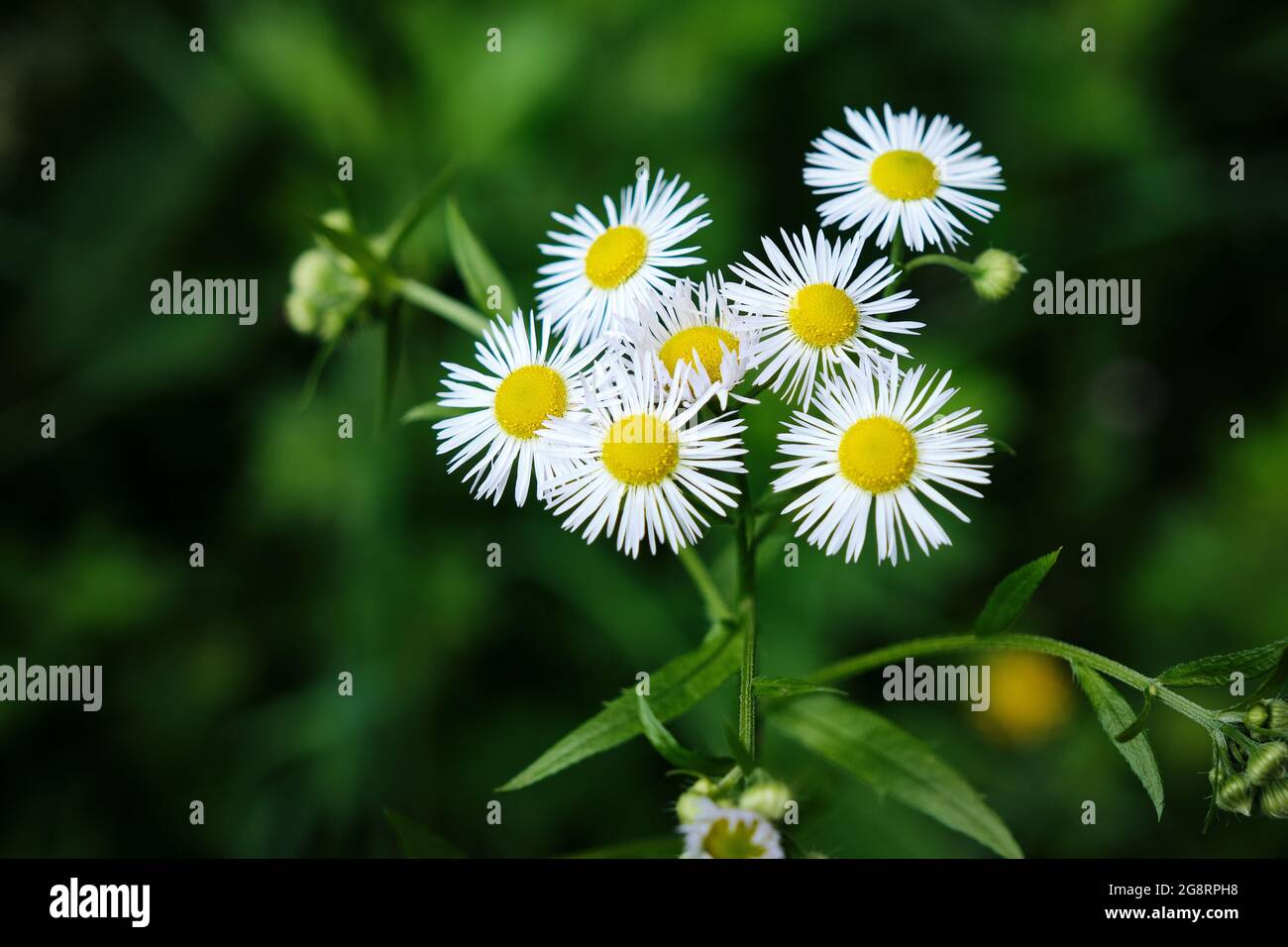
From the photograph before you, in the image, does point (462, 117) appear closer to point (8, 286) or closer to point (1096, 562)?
point (8, 286)

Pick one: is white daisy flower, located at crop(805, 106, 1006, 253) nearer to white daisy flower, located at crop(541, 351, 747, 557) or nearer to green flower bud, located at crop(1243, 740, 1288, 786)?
white daisy flower, located at crop(541, 351, 747, 557)

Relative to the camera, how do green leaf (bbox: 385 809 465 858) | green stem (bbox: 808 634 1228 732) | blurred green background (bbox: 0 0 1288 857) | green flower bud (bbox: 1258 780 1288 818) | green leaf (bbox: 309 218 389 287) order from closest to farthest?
green flower bud (bbox: 1258 780 1288 818) < green stem (bbox: 808 634 1228 732) < green leaf (bbox: 385 809 465 858) < green leaf (bbox: 309 218 389 287) < blurred green background (bbox: 0 0 1288 857)

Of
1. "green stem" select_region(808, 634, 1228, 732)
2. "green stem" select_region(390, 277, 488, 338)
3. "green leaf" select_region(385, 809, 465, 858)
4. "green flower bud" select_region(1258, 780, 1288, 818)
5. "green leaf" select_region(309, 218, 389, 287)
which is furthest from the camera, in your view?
"green stem" select_region(390, 277, 488, 338)

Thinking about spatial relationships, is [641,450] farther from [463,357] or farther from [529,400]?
[463,357]

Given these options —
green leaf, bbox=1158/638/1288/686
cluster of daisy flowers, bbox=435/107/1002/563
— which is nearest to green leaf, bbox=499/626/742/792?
cluster of daisy flowers, bbox=435/107/1002/563

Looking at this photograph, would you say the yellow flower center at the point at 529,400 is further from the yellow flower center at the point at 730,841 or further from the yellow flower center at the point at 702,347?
the yellow flower center at the point at 730,841
